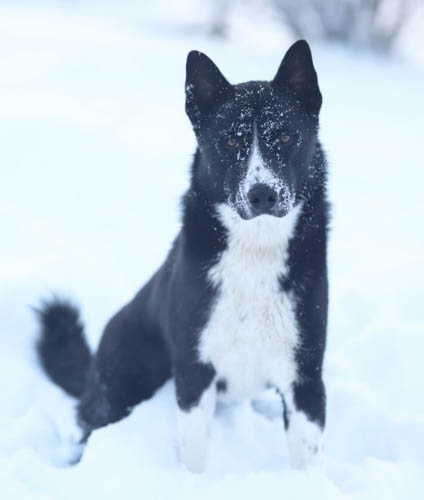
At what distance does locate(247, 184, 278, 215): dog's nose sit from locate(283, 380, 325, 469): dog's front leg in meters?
0.69

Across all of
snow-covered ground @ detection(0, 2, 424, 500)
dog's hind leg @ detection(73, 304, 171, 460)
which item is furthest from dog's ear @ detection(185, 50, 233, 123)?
snow-covered ground @ detection(0, 2, 424, 500)

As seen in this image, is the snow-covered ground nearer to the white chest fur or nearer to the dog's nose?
the white chest fur

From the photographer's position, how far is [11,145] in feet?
15.9

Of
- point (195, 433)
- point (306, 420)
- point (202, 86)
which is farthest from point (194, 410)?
point (202, 86)

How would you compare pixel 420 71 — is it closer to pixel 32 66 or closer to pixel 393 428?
pixel 32 66

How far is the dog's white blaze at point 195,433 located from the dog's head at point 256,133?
2.45ft

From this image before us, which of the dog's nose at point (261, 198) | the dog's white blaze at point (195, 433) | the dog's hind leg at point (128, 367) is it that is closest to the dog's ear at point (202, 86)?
the dog's nose at point (261, 198)

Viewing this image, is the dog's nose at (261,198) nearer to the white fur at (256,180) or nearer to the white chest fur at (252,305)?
the white fur at (256,180)

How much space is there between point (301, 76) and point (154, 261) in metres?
A: 2.09

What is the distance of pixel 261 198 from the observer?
2111 mm

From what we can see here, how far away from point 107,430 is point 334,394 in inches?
41.9

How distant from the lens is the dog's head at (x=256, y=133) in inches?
85.0

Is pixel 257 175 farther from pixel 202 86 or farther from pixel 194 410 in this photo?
pixel 194 410

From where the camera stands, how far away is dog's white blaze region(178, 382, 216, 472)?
2.39 metres
